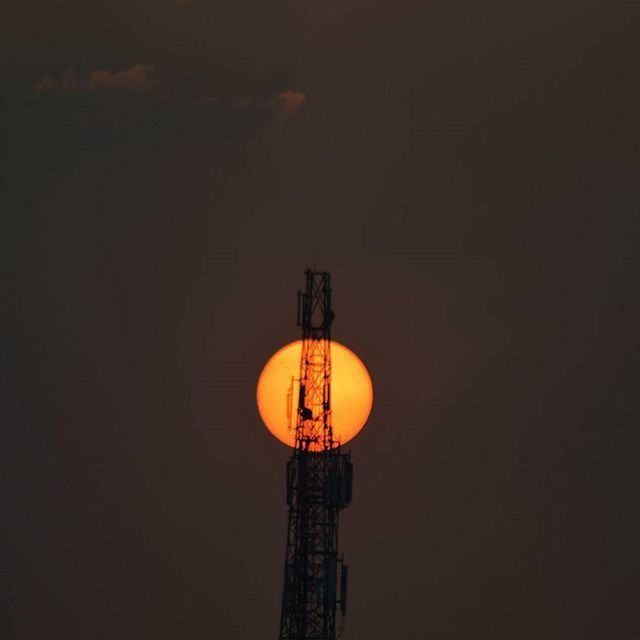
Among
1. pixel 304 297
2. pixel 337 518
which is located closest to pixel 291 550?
pixel 337 518

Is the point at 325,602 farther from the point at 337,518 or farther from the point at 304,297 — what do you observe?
the point at 304,297

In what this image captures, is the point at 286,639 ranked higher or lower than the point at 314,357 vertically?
lower

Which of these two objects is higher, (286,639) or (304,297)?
(304,297)

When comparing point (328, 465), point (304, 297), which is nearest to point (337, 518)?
point (328, 465)

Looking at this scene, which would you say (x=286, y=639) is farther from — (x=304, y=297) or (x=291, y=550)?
(x=304, y=297)
